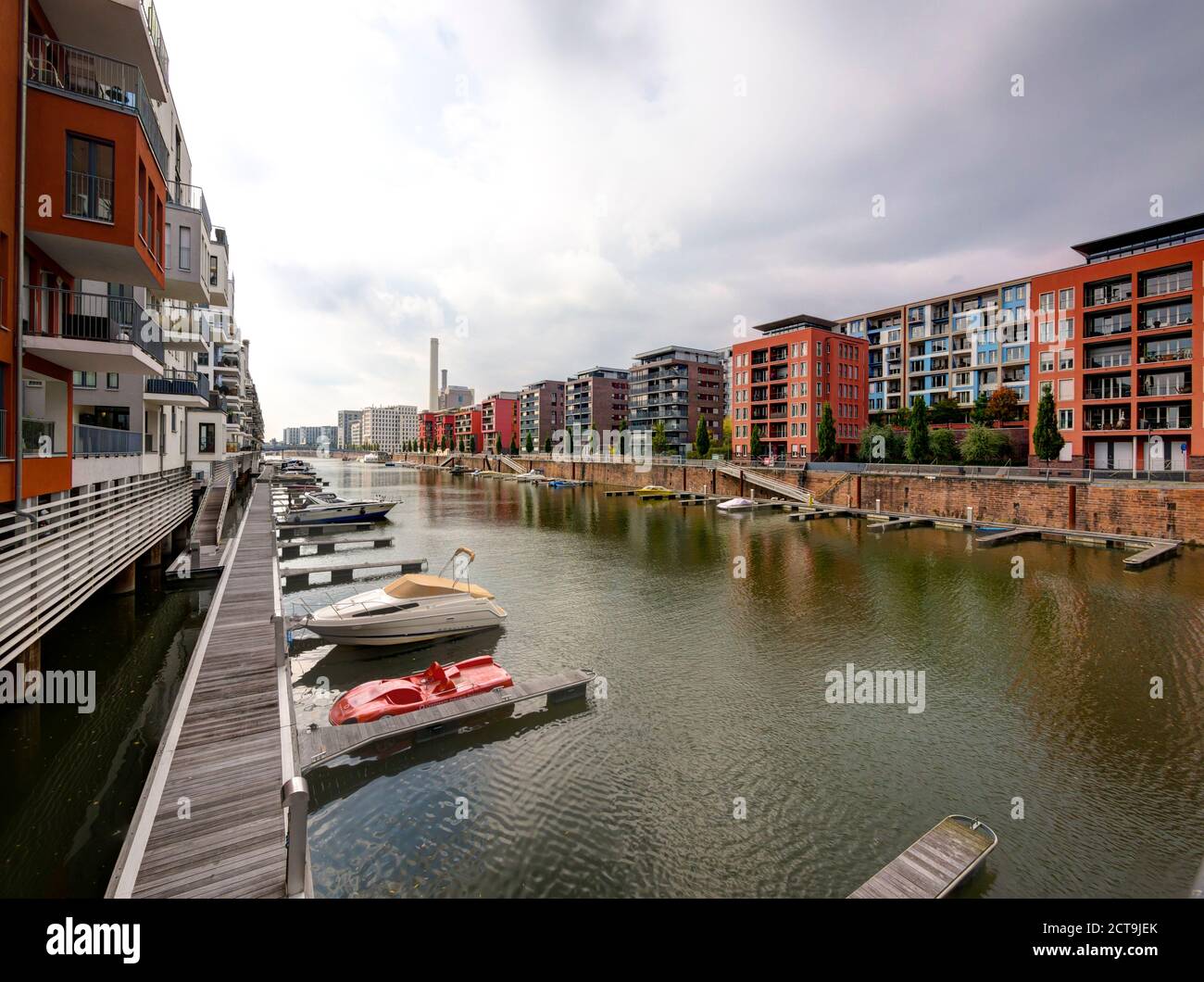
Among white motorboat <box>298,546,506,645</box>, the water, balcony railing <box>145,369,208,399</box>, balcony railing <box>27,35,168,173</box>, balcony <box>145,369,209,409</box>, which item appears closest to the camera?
the water

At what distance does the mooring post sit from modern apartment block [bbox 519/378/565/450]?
146738 mm

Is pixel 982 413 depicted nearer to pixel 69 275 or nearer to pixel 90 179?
pixel 90 179

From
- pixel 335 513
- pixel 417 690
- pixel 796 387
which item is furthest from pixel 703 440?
pixel 417 690

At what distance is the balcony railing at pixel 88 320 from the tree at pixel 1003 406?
7997cm

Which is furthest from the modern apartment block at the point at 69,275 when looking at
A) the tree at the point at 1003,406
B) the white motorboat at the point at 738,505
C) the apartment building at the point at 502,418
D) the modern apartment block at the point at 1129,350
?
the apartment building at the point at 502,418

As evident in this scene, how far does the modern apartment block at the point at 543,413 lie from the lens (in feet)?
520

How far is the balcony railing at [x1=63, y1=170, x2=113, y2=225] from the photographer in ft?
45.2

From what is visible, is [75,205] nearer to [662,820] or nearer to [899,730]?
[662,820]

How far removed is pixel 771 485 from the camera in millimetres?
67750

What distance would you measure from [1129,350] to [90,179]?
2596 inches

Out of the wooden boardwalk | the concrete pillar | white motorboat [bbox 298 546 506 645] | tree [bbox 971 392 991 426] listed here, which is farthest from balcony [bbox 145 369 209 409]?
tree [bbox 971 392 991 426]

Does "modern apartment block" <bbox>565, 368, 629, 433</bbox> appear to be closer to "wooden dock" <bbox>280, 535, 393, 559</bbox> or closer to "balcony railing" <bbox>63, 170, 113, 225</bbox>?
"wooden dock" <bbox>280, 535, 393, 559</bbox>
